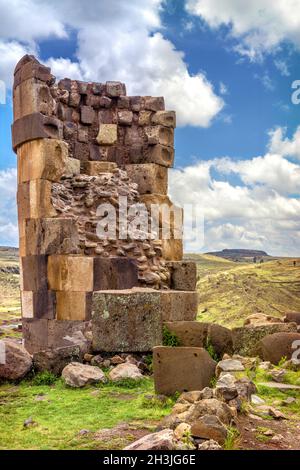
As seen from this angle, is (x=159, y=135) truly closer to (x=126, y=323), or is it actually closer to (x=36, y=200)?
(x=36, y=200)

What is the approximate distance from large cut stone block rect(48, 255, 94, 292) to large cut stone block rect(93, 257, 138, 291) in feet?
0.36

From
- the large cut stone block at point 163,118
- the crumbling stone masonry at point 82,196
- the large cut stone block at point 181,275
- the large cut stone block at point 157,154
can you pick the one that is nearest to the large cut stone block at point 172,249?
the crumbling stone masonry at point 82,196

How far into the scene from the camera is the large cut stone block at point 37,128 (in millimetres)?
9766

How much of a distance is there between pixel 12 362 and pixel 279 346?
333 cm

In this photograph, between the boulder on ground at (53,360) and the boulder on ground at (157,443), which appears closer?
the boulder on ground at (157,443)

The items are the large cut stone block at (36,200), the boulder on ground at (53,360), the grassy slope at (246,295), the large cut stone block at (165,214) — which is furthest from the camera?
the grassy slope at (246,295)

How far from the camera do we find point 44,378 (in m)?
6.12

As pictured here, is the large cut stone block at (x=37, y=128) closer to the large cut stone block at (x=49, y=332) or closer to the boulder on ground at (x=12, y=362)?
the large cut stone block at (x=49, y=332)

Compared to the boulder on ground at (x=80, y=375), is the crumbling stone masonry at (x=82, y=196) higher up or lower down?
higher up

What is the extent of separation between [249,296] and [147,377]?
9.92 metres

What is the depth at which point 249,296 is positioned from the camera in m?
15.7

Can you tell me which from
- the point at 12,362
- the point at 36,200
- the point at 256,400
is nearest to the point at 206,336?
the point at 256,400

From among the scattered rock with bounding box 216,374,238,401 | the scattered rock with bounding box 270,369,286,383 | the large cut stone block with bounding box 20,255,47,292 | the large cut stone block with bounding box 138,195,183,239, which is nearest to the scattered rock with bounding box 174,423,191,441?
the scattered rock with bounding box 216,374,238,401

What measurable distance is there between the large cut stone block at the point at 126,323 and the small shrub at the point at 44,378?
972 mm
